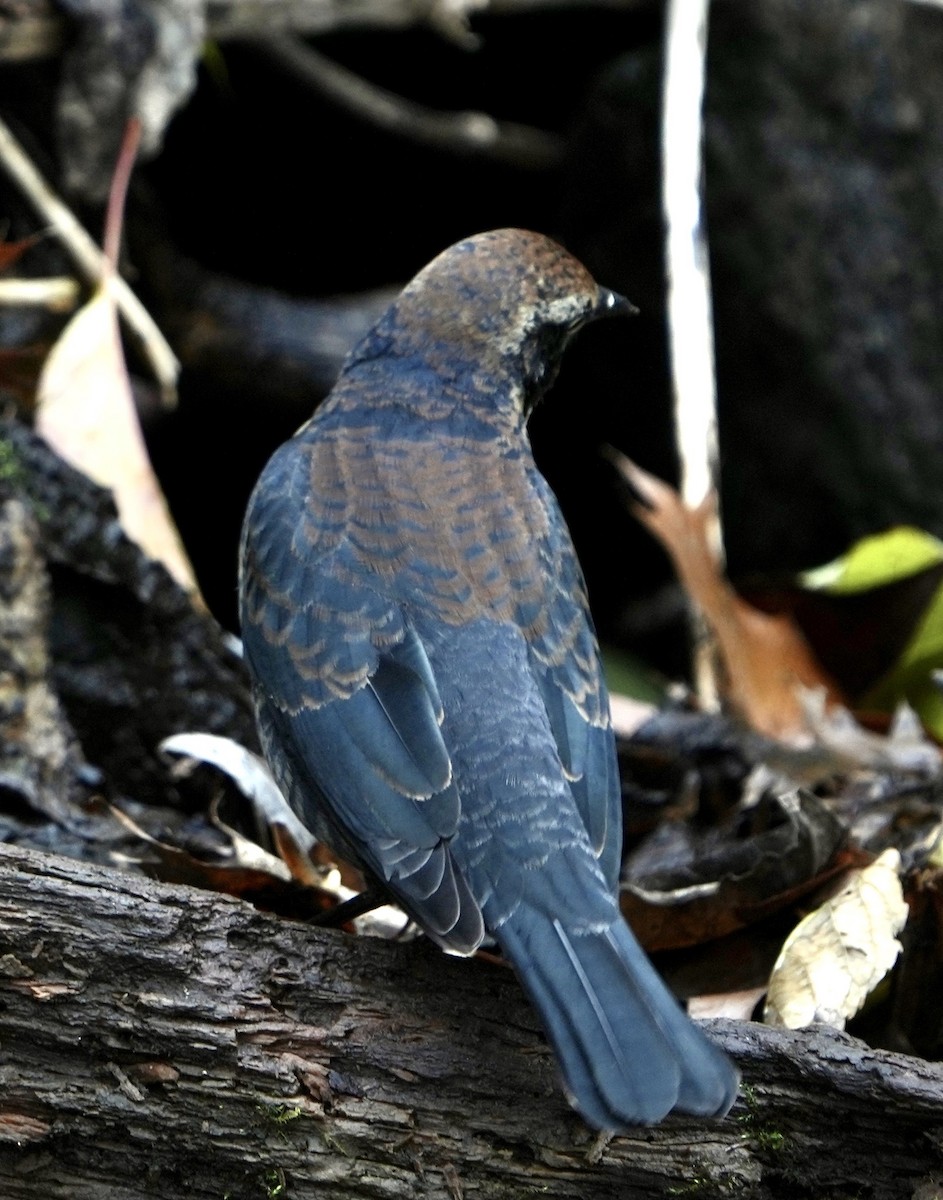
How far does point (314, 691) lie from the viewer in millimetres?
3088

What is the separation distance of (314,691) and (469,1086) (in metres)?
0.88

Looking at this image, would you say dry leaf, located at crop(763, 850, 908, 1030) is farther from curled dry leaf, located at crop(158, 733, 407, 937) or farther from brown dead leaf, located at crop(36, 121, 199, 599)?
brown dead leaf, located at crop(36, 121, 199, 599)

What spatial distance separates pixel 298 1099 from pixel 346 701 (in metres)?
0.82

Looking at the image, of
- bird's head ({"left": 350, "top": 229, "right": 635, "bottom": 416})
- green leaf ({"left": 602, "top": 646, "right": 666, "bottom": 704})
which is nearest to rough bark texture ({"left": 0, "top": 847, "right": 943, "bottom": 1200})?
bird's head ({"left": 350, "top": 229, "right": 635, "bottom": 416})

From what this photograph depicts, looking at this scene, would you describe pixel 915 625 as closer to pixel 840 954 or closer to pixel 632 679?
pixel 632 679

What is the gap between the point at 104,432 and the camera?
4562 millimetres

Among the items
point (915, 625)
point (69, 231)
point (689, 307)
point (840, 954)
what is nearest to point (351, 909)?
point (840, 954)

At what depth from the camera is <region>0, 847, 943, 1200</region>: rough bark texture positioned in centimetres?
240

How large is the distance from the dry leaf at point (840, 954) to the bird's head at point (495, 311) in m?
1.41

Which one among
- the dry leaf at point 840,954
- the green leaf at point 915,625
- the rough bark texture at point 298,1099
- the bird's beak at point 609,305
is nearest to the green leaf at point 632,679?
the green leaf at point 915,625

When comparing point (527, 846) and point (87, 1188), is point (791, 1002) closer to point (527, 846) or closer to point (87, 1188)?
point (527, 846)

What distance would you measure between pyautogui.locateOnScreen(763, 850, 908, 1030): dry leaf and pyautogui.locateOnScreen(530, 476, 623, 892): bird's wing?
16.2 inches

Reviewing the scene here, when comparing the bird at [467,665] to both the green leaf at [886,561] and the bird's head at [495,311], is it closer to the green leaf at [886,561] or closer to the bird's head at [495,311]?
the bird's head at [495,311]

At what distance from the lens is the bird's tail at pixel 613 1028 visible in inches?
88.7
